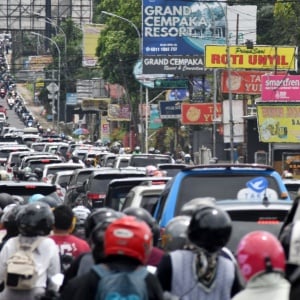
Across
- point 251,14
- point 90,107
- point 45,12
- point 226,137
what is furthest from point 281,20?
point 45,12

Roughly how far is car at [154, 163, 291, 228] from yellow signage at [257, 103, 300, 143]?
33224mm

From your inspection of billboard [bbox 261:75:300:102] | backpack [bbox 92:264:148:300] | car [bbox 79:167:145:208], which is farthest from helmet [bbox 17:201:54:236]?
billboard [bbox 261:75:300:102]

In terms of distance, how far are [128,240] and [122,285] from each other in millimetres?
229

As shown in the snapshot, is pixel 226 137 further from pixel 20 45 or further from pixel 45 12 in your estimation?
pixel 20 45

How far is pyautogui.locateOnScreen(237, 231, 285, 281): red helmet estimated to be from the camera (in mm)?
7180

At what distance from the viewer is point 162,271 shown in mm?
8633

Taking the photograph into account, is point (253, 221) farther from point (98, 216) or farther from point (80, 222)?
point (80, 222)

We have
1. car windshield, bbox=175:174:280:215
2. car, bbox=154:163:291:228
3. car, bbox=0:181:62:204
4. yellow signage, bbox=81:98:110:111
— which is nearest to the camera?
car, bbox=154:163:291:228

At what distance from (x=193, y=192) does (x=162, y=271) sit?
6.04 m

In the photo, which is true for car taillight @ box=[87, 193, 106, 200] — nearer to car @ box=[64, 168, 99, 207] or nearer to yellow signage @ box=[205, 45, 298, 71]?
car @ box=[64, 168, 99, 207]

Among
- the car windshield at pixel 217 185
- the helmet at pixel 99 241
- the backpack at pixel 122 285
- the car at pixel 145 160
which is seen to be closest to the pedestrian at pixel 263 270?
the backpack at pixel 122 285

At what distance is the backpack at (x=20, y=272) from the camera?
998cm

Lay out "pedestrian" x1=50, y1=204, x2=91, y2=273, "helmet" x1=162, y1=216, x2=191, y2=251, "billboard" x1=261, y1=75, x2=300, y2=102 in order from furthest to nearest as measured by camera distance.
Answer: "billboard" x1=261, y1=75, x2=300, y2=102 < "pedestrian" x1=50, y1=204, x2=91, y2=273 < "helmet" x1=162, y1=216, x2=191, y2=251

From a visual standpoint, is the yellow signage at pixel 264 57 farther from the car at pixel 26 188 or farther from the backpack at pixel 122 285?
the backpack at pixel 122 285
